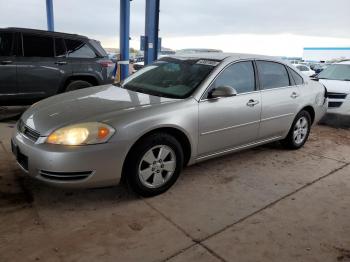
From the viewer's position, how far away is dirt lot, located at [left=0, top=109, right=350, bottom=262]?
8.71ft

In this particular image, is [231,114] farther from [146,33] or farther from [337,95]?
[146,33]

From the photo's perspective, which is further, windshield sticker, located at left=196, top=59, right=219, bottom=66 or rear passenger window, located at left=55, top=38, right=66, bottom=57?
rear passenger window, located at left=55, top=38, right=66, bottom=57

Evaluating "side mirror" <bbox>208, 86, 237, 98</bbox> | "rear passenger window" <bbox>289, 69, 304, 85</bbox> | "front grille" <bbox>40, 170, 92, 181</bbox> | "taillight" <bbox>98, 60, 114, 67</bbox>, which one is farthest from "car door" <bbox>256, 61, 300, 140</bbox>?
"taillight" <bbox>98, 60, 114, 67</bbox>

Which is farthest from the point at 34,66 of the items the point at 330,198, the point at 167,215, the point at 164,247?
the point at 330,198

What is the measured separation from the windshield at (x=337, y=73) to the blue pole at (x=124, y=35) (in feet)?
17.9

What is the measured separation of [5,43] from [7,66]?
0.44 meters

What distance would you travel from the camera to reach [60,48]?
6.80m

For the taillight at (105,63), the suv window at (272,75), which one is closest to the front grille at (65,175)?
the suv window at (272,75)

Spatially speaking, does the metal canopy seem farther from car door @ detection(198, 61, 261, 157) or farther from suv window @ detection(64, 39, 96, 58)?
car door @ detection(198, 61, 261, 157)

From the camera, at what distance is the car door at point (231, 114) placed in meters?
3.78

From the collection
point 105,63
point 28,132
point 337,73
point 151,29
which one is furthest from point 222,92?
point 337,73

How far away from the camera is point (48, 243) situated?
2682 mm

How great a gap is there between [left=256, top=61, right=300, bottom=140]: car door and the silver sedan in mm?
14

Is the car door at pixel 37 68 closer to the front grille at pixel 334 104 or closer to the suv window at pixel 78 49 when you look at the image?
the suv window at pixel 78 49
